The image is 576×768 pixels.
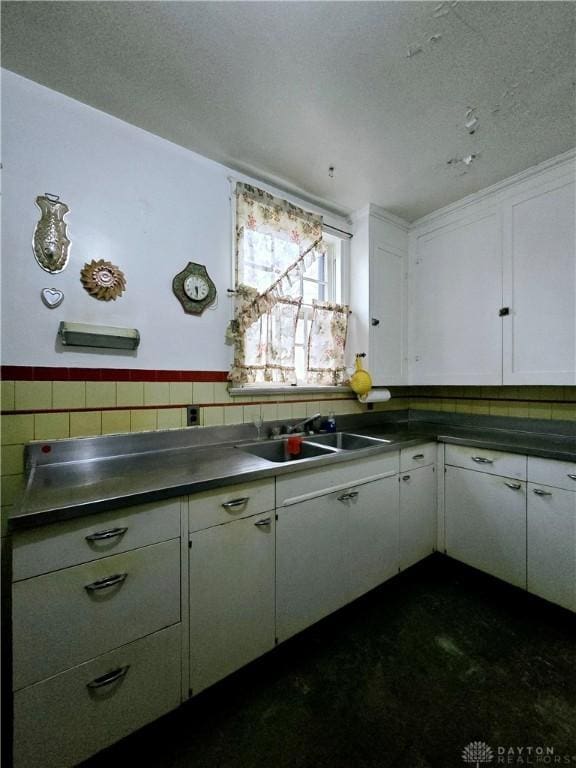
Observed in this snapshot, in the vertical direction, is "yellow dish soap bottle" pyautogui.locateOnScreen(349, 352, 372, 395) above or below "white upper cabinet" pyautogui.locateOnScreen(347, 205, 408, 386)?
below

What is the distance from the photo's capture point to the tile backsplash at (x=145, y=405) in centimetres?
119

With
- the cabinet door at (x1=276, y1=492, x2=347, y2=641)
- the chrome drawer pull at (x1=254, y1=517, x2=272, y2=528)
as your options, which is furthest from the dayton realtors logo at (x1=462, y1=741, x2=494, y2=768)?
the chrome drawer pull at (x1=254, y1=517, x2=272, y2=528)

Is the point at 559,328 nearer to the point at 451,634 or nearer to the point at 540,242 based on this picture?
the point at 540,242

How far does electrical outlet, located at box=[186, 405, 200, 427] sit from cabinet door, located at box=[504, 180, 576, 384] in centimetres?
196

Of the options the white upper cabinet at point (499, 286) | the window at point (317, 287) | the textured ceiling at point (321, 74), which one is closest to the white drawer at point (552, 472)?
the white upper cabinet at point (499, 286)

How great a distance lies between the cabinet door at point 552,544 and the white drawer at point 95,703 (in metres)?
1.80

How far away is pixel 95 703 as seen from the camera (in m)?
0.89

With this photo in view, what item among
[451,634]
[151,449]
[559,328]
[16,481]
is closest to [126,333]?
[151,449]

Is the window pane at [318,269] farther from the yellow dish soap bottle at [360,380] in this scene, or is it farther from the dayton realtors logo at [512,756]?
the dayton realtors logo at [512,756]

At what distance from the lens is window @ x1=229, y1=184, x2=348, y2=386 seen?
1.78 meters

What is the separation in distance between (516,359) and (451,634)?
1.61 m

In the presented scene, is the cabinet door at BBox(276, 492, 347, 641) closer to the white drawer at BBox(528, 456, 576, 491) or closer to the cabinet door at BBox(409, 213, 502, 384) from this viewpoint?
the white drawer at BBox(528, 456, 576, 491)

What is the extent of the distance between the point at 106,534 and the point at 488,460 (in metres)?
1.96

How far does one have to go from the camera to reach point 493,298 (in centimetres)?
198
